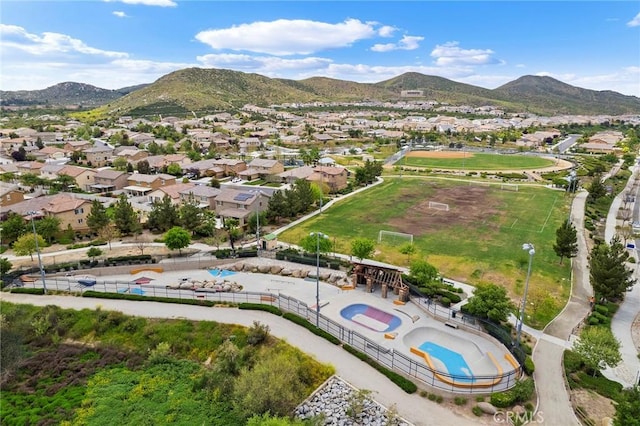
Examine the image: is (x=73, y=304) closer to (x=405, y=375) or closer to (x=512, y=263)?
(x=405, y=375)

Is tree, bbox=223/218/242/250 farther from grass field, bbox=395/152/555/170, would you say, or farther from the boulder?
grass field, bbox=395/152/555/170

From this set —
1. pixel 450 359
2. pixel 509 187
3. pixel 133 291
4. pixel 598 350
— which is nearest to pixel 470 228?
pixel 450 359

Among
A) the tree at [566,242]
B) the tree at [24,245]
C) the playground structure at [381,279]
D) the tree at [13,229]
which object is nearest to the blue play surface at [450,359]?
the playground structure at [381,279]

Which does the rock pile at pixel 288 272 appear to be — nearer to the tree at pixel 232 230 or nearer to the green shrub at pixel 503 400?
the tree at pixel 232 230

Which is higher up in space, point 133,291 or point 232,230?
point 232,230

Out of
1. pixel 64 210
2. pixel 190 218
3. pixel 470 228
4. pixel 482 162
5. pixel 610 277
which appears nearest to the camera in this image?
pixel 610 277

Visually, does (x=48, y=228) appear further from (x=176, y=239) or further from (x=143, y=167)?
(x=143, y=167)

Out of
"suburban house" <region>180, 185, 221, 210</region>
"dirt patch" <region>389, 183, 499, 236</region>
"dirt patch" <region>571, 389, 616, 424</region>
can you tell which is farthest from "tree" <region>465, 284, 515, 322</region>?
"suburban house" <region>180, 185, 221, 210</region>
